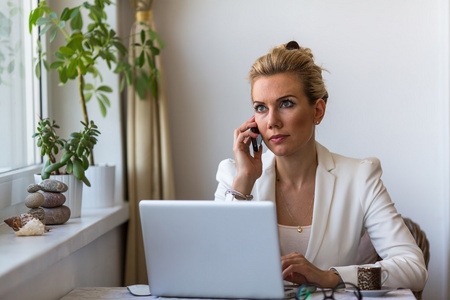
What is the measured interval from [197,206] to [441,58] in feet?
6.05

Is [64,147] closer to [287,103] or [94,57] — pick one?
[94,57]

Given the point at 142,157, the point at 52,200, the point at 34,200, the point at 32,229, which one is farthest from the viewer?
the point at 142,157

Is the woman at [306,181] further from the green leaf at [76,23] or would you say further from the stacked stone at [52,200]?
the green leaf at [76,23]

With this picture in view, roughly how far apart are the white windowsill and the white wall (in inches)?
31.5

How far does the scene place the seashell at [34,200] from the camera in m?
2.07

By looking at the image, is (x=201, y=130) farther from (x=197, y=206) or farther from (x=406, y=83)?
(x=197, y=206)

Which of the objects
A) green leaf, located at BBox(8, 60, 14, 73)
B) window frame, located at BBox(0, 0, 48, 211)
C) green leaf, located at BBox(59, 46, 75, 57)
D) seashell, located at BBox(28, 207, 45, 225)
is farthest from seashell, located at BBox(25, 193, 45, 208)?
green leaf, located at BBox(59, 46, 75, 57)

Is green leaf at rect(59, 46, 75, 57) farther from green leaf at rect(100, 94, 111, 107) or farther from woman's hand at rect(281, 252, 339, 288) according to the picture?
woman's hand at rect(281, 252, 339, 288)

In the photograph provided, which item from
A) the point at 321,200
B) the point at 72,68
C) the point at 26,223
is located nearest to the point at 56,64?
the point at 72,68

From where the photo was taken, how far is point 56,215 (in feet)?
7.20

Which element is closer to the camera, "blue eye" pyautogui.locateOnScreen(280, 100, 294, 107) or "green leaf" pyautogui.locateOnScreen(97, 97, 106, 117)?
"blue eye" pyautogui.locateOnScreen(280, 100, 294, 107)

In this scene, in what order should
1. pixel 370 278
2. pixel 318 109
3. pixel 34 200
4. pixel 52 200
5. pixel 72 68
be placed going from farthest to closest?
pixel 72 68 → pixel 318 109 → pixel 52 200 → pixel 34 200 → pixel 370 278

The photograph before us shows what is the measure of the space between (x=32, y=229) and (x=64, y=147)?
18.9 inches

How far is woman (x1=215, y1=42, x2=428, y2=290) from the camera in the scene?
2156 millimetres
